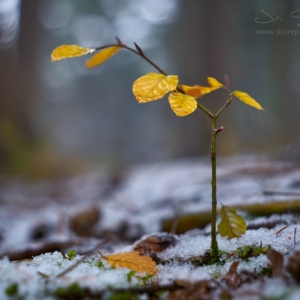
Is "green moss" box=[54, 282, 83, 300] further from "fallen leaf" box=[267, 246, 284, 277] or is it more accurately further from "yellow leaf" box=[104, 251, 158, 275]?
"fallen leaf" box=[267, 246, 284, 277]

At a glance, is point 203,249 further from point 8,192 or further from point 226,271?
point 8,192

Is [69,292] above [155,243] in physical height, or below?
above

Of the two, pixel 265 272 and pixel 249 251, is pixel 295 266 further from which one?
pixel 249 251

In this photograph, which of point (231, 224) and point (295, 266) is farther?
point (231, 224)

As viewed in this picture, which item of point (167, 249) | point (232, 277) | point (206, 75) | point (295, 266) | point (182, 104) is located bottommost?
point (167, 249)

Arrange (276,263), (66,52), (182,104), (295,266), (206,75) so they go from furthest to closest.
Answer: (206,75) < (66,52) < (182,104) < (276,263) < (295,266)

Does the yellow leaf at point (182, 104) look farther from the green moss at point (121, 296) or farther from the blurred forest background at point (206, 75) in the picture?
the blurred forest background at point (206, 75)

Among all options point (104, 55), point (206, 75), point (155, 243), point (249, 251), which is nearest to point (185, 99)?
point (104, 55)
